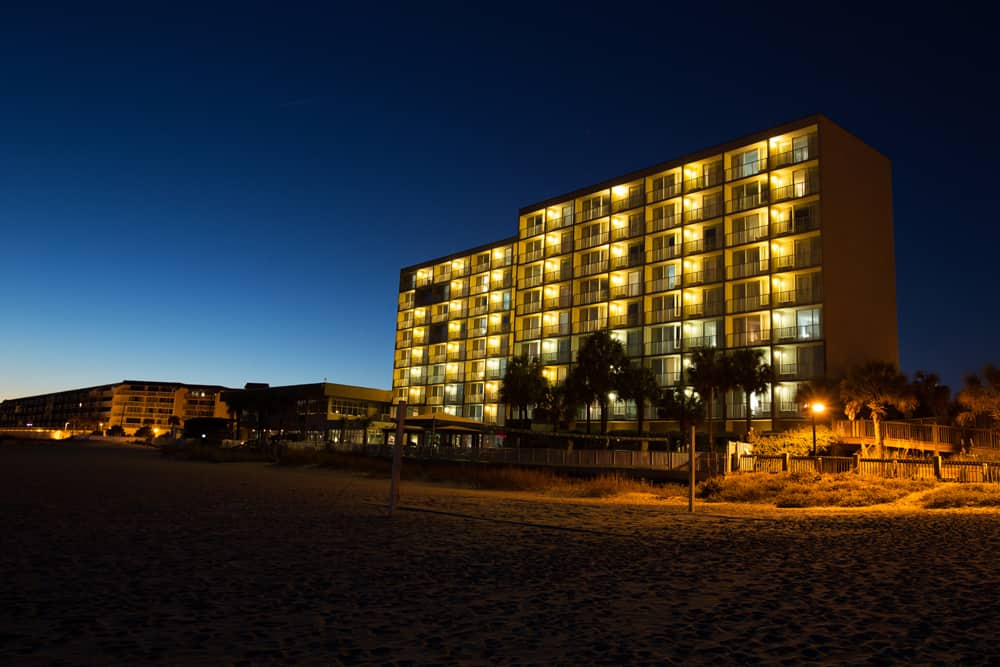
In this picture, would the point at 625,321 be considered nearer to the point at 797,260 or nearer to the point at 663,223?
the point at 663,223

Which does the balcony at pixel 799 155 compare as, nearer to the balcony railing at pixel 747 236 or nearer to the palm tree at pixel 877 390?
the balcony railing at pixel 747 236

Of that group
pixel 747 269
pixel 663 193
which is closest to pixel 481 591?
pixel 747 269

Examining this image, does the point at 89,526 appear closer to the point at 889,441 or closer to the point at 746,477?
the point at 746,477

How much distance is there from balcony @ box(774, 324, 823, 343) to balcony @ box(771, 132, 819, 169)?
11.9 m

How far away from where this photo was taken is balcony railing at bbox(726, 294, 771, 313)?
50.9 metres

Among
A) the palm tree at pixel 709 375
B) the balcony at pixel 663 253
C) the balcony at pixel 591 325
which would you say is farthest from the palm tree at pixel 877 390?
the balcony at pixel 591 325

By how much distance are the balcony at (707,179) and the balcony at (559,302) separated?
50.1 ft

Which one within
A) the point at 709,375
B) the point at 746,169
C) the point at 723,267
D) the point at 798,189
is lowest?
the point at 709,375

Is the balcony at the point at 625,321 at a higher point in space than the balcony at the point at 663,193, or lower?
lower

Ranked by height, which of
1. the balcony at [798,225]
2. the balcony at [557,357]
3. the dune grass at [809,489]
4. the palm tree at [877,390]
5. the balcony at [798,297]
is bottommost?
the dune grass at [809,489]

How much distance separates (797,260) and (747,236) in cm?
481

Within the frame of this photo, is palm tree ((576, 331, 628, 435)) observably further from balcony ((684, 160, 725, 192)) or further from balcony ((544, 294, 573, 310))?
balcony ((544, 294, 573, 310))

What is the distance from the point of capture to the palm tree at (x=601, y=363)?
1874 inches

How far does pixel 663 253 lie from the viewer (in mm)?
59562
